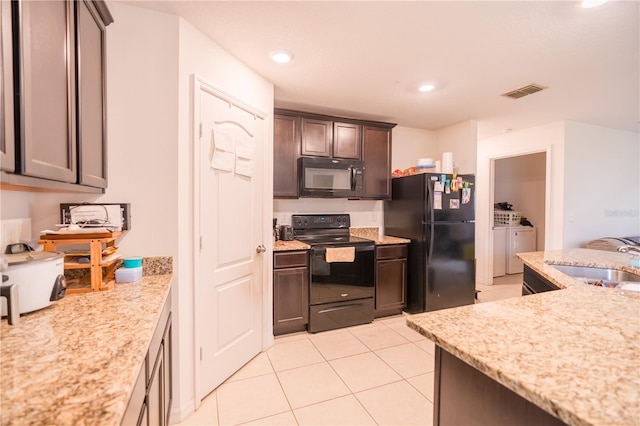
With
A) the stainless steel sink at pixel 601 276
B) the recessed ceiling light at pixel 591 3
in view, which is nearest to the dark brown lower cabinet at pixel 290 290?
the stainless steel sink at pixel 601 276

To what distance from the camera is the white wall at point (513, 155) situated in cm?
380

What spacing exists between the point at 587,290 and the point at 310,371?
5.94 ft

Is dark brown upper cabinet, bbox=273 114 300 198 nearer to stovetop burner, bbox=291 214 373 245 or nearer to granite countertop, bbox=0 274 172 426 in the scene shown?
stovetop burner, bbox=291 214 373 245

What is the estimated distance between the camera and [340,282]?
116 inches

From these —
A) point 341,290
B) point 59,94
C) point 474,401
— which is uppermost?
point 59,94

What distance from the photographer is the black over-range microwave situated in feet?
Result: 10.1

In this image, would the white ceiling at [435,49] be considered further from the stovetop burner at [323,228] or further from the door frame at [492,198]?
the stovetop burner at [323,228]

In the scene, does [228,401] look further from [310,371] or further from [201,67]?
[201,67]

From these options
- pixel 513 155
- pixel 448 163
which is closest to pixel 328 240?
pixel 448 163

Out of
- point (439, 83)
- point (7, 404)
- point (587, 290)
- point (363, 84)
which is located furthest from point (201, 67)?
point (587, 290)

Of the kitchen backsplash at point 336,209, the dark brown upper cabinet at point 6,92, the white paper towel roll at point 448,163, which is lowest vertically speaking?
the kitchen backsplash at point 336,209

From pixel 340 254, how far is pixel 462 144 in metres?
2.30

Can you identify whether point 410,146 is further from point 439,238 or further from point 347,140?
point 439,238

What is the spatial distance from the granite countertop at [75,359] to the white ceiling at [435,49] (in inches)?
64.0
